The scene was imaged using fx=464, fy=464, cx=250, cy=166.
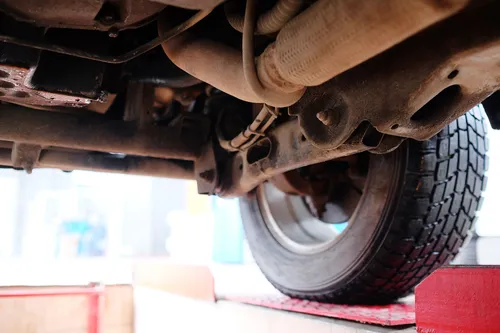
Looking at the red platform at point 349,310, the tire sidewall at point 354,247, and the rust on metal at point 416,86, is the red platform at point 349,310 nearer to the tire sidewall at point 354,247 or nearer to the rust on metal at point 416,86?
the tire sidewall at point 354,247

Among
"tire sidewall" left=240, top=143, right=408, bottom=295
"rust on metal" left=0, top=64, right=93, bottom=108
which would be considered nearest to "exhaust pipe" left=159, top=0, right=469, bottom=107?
"rust on metal" left=0, top=64, right=93, bottom=108

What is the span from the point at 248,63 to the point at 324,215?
105 centimetres

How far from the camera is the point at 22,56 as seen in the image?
2.71ft

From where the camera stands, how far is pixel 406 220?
3.83ft

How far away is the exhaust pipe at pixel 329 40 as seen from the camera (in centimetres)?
51

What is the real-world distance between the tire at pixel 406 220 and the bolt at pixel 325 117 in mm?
422

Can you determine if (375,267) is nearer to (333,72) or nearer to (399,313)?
(399,313)

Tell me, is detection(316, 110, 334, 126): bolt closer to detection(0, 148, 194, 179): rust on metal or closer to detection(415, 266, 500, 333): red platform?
detection(415, 266, 500, 333): red platform

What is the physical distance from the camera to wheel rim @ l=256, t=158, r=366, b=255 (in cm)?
160

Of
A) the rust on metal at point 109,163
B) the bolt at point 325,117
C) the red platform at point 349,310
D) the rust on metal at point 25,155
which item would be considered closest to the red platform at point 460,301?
the red platform at point 349,310

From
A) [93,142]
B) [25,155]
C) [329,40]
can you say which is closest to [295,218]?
[93,142]

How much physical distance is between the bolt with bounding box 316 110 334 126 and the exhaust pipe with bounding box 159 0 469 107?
0.06m

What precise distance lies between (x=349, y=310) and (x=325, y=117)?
2.09 ft

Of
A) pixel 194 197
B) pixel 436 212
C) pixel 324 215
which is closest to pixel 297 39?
pixel 436 212
